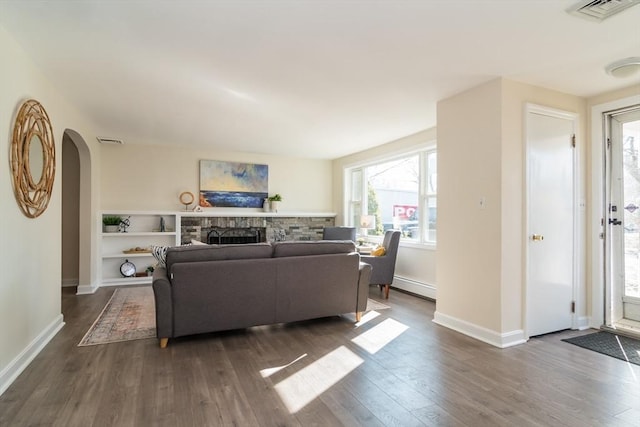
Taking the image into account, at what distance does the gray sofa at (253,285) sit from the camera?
10.2 ft

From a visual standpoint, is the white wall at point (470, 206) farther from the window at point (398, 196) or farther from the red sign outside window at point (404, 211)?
the red sign outside window at point (404, 211)

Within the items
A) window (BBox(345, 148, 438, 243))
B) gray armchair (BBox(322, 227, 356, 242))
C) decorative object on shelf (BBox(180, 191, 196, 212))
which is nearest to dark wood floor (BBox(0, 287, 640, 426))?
window (BBox(345, 148, 438, 243))

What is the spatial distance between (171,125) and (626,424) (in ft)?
17.7

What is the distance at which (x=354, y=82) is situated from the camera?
333 cm

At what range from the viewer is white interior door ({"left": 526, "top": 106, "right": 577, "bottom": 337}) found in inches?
132

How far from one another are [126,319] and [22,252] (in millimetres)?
1466

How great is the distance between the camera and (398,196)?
19.5ft

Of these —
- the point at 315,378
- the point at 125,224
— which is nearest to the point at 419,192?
the point at 315,378

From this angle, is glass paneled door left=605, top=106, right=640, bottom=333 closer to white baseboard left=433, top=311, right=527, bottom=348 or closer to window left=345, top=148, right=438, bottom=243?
white baseboard left=433, top=311, right=527, bottom=348

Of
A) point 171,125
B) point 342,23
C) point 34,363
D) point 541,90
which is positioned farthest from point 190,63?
point 541,90

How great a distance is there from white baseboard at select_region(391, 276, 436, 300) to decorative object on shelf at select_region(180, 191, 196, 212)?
3.93 metres

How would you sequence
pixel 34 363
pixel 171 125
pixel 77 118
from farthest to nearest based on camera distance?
pixel 171 125 < pixel 77 118 < pixel 34 363

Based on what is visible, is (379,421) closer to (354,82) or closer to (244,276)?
(244,276)

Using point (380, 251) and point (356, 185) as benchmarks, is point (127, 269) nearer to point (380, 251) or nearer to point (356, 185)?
point (380, 251)
